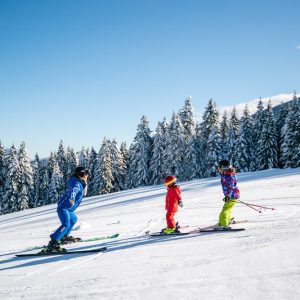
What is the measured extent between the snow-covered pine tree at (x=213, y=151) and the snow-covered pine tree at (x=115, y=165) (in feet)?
68.3

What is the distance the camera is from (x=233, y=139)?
53156 mm

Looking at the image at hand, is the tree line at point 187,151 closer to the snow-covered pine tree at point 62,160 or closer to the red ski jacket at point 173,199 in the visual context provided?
the snow-covered pine tree at point 62,160

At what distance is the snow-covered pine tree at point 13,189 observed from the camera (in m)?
57.4

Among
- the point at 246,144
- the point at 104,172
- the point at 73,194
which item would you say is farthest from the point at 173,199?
the point at 104,172

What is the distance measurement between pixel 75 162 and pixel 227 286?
242ft

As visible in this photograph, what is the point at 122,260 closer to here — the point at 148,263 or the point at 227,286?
the point at 148,263

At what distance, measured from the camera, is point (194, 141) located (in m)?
52.7

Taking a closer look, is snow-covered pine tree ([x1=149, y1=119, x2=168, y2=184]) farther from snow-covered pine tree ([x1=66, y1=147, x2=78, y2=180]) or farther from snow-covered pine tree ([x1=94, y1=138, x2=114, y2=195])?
snow-covered pine tree ([x1=66, y1=147, x2=78, y2=180])

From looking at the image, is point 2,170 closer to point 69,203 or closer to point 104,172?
point 104,172

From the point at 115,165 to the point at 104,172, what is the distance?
5497 millimetres

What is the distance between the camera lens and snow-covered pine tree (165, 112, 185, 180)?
5212 centimetres

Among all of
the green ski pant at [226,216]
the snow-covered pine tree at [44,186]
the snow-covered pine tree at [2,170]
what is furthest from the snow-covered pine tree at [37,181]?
the green ski pant at [226,216]

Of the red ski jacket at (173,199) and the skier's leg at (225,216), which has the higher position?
the red ski jacket at (173,199)

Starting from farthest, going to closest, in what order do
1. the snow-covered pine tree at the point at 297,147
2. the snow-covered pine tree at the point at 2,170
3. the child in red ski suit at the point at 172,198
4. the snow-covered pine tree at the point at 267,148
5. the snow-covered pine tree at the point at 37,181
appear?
the snow-covered pine tree at the point at 37,181, the snow-covered pine tree at the point at 2,170, the snow-covered pine tree at the point at 267,148, the snow-covered pine tree at the point at 297,147, the child in red ski suit at the point at 172,198
